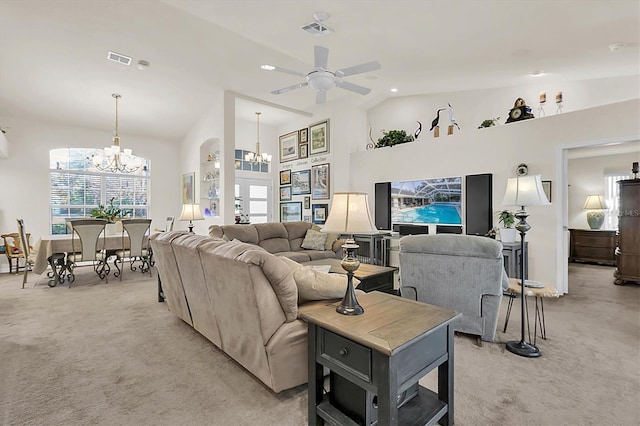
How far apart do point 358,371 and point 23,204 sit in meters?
7.68

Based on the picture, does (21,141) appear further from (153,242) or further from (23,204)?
(153,242)

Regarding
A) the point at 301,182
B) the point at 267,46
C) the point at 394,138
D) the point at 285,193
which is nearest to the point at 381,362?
the point at 267,46

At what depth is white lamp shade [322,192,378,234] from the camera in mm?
1834

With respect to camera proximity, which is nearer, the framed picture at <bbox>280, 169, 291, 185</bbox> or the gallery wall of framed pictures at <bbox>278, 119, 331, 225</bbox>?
the gallery wall of framed pictures at <bbox>278, 119, 331, 225</bbox>

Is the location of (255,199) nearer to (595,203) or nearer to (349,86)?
(349,86)

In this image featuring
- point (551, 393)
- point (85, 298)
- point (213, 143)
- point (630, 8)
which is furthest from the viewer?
point (213, 143)

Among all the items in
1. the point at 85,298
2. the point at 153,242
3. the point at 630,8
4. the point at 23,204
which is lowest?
the point at 85,298

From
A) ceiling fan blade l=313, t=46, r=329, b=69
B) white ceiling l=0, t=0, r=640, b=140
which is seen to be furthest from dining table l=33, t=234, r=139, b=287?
ceiling fan blade l=313, t=46, r=329, b=69

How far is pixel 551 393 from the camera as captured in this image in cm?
208

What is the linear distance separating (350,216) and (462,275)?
1497mm

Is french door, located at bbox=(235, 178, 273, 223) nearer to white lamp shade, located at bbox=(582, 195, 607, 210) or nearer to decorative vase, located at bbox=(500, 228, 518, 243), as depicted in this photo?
decorative vase, located at bbox=(500, 228, 518, 243)

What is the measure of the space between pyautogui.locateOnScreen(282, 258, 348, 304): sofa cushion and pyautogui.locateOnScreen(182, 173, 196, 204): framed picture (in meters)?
5.76

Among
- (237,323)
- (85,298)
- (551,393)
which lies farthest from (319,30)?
(85,298)

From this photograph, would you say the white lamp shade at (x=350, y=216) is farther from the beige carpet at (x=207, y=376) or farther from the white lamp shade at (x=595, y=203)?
the white lamp shade at (x=595, y=203)
